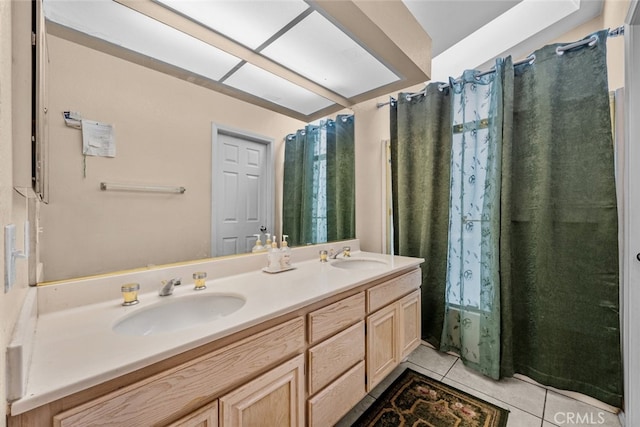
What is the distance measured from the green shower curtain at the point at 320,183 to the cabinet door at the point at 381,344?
2.26 ft

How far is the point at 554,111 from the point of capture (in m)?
1.57

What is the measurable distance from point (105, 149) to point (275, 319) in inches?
36.7

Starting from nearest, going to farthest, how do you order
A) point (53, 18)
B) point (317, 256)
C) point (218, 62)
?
point (53, 18)
point (218, 62)
point (317, 256)

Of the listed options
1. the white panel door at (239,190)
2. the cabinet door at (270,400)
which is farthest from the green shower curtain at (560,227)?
the white panel door at (239,190)

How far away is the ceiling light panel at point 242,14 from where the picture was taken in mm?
1183

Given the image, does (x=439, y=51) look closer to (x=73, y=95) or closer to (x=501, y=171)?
(x=501, y=171)

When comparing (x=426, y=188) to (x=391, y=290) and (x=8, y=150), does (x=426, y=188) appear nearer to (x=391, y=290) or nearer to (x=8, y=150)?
(x=391, y=290)

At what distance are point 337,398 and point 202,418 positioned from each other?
0.67 meters

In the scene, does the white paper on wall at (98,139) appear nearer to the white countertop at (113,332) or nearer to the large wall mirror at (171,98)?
the large wall mirror at (171,98)

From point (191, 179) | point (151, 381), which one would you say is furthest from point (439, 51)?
point (151, 381)

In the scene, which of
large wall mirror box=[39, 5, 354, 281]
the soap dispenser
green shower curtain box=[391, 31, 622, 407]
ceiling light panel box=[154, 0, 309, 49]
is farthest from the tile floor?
ceiling light panel box=[154, 0, 309, 49]

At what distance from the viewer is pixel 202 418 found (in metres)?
0.74

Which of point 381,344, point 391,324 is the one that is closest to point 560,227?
point 391,324

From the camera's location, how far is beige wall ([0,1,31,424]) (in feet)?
1.63
